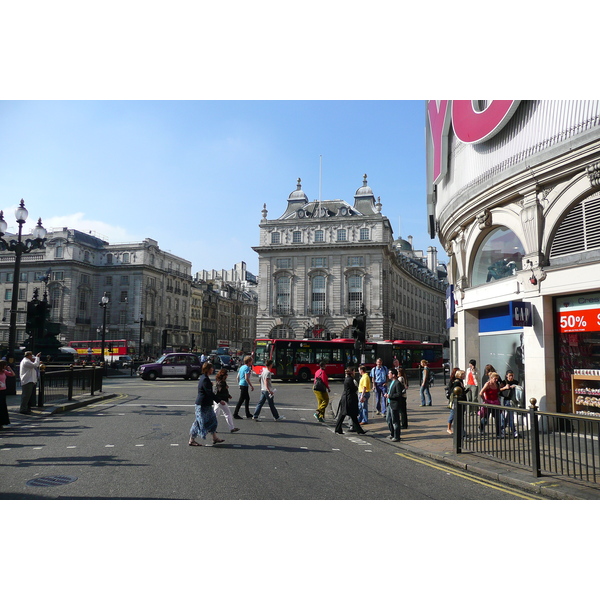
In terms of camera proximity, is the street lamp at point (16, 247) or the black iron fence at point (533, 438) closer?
the black iron fence at point (533, 438)

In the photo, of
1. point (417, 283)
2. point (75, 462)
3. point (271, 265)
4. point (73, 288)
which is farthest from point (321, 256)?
point (75, 462)

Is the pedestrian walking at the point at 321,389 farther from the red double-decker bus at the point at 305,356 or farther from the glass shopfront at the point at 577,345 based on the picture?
the red double-decker bus at the point at 305,356

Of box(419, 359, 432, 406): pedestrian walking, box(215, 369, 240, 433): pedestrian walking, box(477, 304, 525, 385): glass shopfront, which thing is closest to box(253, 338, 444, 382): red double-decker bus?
box(419, 359, 432, 406): pedestrian walking

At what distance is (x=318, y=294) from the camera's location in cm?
6838

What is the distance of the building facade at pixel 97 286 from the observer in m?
77.8

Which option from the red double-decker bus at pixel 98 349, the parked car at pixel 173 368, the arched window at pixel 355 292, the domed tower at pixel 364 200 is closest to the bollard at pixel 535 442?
the parked car at pixel 173 368

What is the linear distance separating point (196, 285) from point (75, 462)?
307ft

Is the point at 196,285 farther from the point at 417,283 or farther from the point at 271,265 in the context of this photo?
the point at 417,283

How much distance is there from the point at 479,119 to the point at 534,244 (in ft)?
17.0

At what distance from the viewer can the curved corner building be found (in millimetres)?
12172

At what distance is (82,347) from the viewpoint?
57.7 m

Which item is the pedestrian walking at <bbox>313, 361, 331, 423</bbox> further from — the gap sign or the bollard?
the bollard

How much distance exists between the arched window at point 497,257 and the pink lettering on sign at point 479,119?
310 centimetres

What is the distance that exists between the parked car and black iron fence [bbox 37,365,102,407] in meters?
10.3
